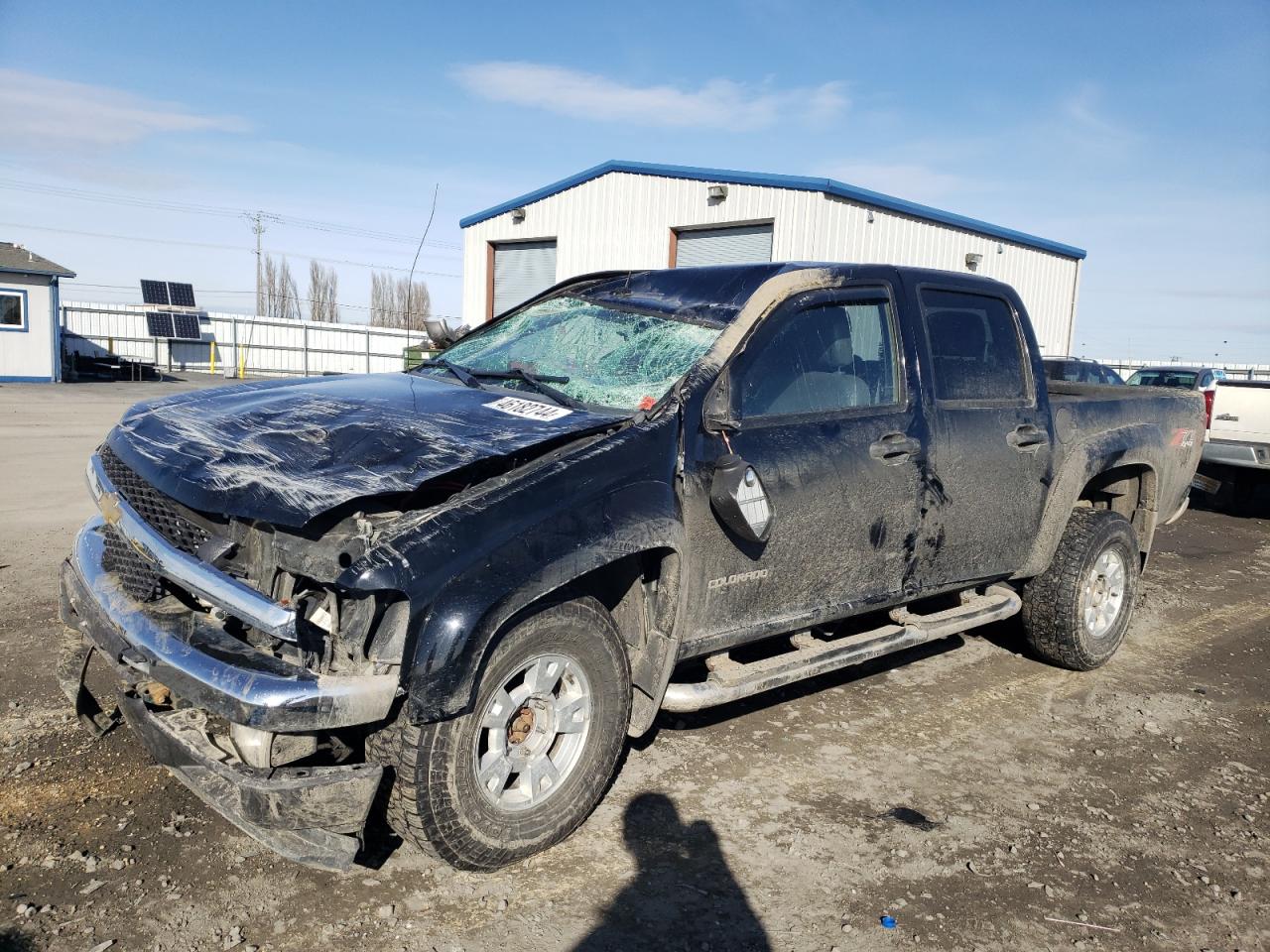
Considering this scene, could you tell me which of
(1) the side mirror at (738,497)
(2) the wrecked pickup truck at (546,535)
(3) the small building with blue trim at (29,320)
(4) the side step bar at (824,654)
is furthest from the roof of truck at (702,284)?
(3) the small building with blue trim at (29,320)

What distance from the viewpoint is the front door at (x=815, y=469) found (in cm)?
348

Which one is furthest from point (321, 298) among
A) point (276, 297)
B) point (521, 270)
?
point (521, 270)

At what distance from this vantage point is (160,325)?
127ft

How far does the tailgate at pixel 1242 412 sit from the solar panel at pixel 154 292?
132 feet

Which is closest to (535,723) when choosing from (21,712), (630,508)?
(630,508)

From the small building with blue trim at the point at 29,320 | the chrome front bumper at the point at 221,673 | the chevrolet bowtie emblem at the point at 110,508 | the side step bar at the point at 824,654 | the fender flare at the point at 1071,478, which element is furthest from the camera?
the small building with blue trim at the point at 29,320

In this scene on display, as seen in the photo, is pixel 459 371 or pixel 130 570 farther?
pixel 459 371

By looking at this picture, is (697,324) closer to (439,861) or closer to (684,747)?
(684,747)

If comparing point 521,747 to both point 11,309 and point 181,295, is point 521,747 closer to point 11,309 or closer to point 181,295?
point 11,309

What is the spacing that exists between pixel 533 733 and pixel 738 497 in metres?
1.07

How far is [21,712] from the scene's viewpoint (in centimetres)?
392

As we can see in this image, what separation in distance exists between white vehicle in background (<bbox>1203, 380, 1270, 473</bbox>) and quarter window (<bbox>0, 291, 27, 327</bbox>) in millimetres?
28730

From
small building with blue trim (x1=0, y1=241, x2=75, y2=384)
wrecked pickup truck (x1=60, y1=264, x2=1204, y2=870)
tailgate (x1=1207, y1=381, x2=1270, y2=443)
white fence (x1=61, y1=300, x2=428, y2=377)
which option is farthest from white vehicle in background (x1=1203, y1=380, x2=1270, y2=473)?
white fence (x1=61, y1=300, x2=428, y2=377)

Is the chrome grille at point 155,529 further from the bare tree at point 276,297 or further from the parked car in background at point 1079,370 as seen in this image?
the bare tree at point 276,297
